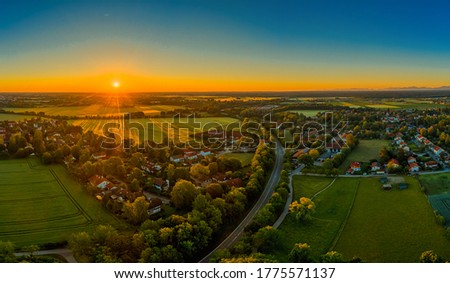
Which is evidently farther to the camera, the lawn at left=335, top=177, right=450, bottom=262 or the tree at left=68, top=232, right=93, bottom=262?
the tree at left=68, top=232, right=93, bottom=262

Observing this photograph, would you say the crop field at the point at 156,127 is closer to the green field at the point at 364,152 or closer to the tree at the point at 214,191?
the tree at the point at 214,191

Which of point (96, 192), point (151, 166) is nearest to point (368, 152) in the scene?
point (151, 166)

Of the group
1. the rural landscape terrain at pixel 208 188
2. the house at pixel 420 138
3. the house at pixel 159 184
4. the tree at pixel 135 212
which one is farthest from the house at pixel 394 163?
the tree at pixel 135 212

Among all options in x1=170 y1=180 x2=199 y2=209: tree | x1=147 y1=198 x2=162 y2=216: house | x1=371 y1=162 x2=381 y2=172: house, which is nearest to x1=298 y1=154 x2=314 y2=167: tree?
x1=371 y1=162 x2=381 y2=172: house

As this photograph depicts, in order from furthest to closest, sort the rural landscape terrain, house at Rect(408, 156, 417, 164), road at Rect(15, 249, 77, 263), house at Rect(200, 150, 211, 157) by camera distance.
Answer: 1. house at Rect(200, 150, 211, 157)
2. house at Rect(408, 156, 417, 164)
3. road at Rect(15, 249, 77, 263)
4. the rural landscape terrain

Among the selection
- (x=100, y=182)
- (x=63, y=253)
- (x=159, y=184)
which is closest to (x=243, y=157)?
(x=159, y=184)

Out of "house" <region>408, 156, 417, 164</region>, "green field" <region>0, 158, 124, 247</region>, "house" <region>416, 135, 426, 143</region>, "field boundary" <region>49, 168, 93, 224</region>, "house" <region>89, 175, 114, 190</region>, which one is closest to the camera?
"green field" <region>0, 158, 124, 247</region>

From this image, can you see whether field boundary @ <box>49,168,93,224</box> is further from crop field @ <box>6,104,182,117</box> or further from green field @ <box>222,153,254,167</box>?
green field @ <box>222,153,254,167</box>

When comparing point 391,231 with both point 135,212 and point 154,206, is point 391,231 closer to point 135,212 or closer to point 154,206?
point 135,212
